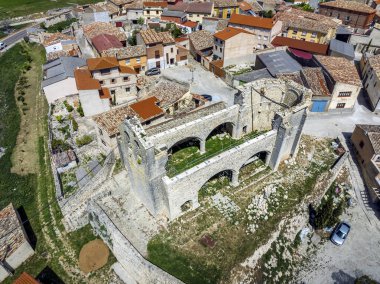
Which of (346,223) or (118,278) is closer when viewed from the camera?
(118,278)

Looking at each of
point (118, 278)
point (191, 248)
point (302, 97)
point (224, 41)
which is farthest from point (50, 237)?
point (224, 41)

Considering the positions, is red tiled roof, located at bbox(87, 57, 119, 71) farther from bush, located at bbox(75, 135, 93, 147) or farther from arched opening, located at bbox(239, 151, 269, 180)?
arched opening, located at bbox(239, 151, 269, 180)

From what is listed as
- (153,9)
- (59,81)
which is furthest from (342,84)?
(153,9)

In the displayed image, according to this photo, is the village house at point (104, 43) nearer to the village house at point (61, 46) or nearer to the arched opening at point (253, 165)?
the village house at point (61, 46)

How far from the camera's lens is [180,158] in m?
37.2

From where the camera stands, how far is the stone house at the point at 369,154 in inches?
1388

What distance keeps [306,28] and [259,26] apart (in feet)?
35.1

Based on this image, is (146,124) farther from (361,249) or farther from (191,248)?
(361,249)

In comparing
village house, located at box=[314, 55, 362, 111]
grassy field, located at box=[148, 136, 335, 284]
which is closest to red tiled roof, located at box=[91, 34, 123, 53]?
grassy field, located at box=[148, 136, 335, 284]

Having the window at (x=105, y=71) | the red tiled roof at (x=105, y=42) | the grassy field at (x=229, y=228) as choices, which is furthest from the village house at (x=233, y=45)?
the grassy field at (x=229, y=228)

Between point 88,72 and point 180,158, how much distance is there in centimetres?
2284

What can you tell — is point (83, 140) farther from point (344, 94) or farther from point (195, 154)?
point (344, 94)

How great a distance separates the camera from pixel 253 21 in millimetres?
66188

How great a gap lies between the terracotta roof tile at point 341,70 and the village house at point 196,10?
1435 inches
